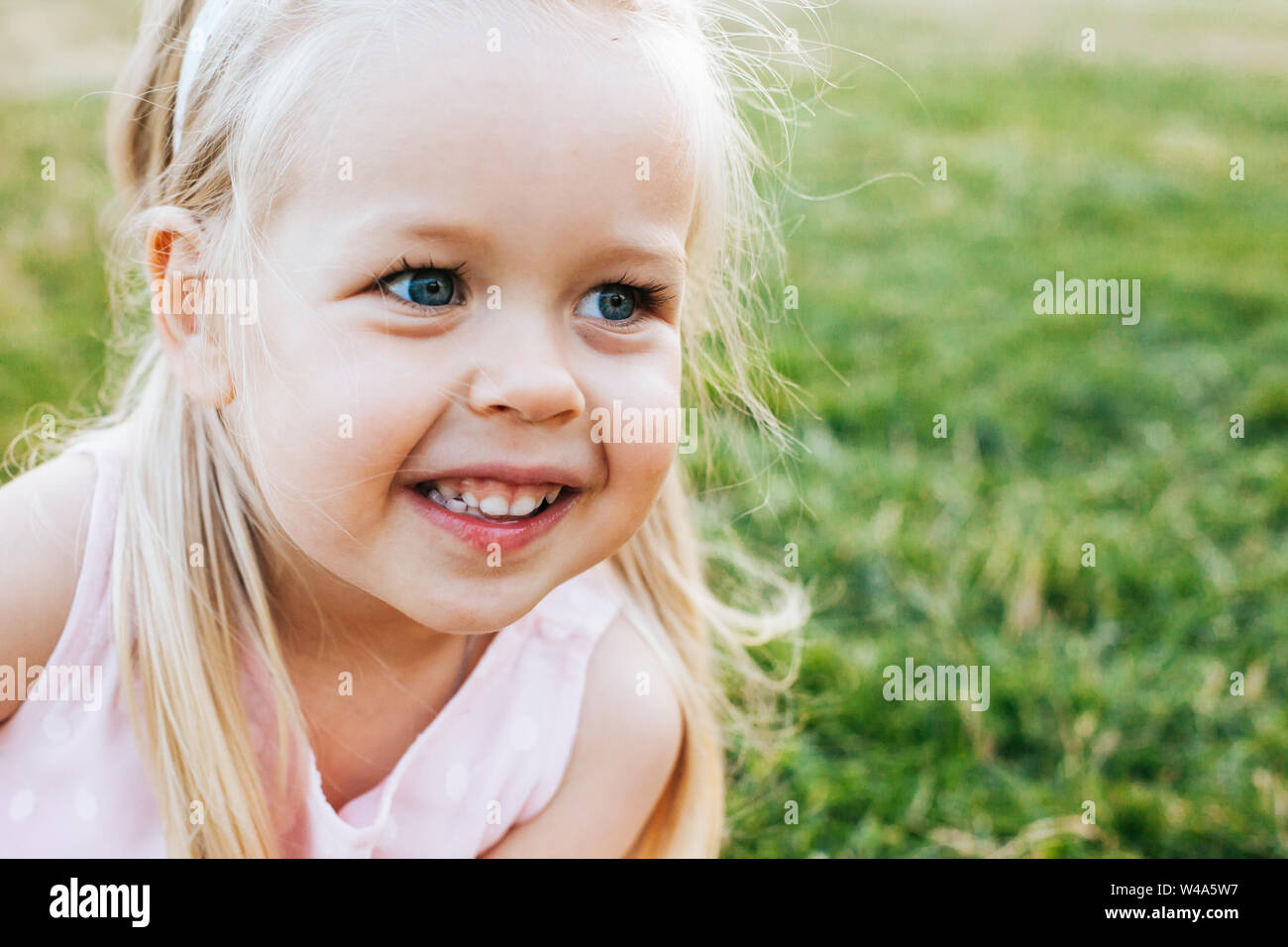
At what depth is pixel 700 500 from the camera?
9.09 ft

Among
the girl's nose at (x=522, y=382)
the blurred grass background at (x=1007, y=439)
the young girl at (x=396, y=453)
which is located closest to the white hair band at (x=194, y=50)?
the young girl at (x=396, y=453)

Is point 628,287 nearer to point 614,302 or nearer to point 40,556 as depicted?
point 614,302

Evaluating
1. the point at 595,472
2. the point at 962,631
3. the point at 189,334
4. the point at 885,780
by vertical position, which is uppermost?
the point at 189,334

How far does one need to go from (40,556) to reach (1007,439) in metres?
2.24

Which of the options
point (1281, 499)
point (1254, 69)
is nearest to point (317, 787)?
point (1281, 499)

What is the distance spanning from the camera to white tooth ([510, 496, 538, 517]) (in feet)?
4.39

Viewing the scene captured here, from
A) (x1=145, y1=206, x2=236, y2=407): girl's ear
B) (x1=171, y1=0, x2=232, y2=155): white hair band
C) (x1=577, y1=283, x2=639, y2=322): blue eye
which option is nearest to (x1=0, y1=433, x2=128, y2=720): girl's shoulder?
(x1=145, y1=206, x2=236, y2=407): girl's ear

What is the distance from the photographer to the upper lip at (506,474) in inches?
50.8

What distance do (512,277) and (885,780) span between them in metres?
1.28

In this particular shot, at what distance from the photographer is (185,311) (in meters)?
1.44

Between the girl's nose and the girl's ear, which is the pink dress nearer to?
the girl's ear

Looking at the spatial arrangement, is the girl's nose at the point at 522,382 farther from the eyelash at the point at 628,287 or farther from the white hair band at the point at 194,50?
the white hair band at the point at 194,50

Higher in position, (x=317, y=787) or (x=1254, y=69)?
(x=1254, y=69)

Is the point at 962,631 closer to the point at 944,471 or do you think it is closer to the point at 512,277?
the point at 944,471
